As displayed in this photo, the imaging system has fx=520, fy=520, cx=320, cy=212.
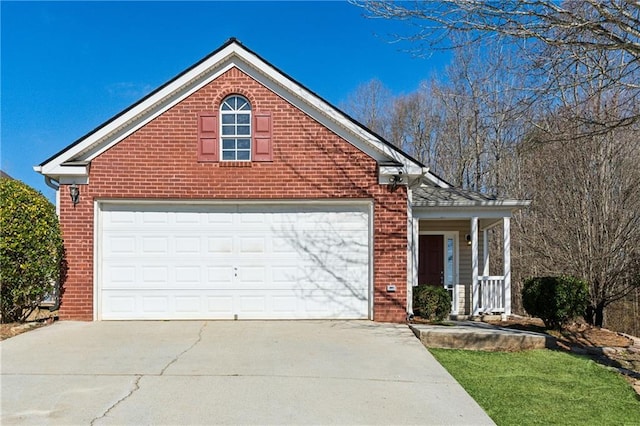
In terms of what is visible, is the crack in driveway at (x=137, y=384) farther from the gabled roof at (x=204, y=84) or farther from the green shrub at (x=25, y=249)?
the gabled roof at (x=204, y=84)

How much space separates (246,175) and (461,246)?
6.85m

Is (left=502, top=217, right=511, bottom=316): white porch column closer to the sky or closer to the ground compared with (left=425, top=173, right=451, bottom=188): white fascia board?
closer to the ground

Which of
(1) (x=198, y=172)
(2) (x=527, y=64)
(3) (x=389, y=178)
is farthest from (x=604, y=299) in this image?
(1) (x=198, y=172)

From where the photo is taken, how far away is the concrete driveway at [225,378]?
5184mm

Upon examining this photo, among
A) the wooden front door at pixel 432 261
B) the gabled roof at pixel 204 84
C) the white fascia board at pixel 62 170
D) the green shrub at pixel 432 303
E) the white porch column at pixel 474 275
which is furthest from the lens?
the wooden front door at pixel 432 261

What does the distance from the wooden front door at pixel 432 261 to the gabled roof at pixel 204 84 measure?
4.35 meters

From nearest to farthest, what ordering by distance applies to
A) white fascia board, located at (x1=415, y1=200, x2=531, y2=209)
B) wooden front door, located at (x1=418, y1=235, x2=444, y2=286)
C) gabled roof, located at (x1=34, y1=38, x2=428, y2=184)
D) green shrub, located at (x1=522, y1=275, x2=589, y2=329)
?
gabled roof, located at (x1=34, y1=38, x2=428, y2=184)
green shrub, located at (x1=522, y1=275, x2=589, y2=329)
white fascia board, located at (x1=415, y1=200, x2=531, y2=209)
wooden front door, located at (x1=418, y1=235, x2=444, y2=286)

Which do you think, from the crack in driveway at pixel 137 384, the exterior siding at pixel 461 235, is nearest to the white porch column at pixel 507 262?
the exterior siding at pixel 461 235

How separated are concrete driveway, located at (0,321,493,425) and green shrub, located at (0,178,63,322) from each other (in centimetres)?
78

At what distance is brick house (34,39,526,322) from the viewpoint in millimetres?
10492

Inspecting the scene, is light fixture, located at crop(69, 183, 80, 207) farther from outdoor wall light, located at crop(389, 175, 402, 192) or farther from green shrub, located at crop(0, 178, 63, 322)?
outdoor wall light, located at crop(389, 175, 402, 192)

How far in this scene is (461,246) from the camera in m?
14.4

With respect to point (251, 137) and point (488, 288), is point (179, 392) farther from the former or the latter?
point (488, 288)

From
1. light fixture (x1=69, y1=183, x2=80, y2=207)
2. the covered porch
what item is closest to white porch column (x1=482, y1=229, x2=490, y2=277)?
the covered porch
